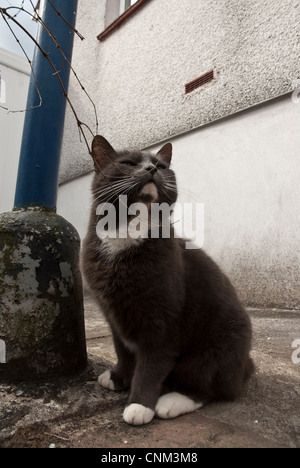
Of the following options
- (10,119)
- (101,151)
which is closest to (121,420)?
(101,151)

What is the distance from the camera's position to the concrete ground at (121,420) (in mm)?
950

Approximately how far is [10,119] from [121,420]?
3.17m

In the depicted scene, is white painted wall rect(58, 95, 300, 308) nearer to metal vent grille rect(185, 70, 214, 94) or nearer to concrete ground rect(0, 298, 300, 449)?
metal vent grille rect(185, 70, 214, 94)

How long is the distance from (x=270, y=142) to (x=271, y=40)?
3.56 ft

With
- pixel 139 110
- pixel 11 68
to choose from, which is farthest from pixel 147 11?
pixel 11 68

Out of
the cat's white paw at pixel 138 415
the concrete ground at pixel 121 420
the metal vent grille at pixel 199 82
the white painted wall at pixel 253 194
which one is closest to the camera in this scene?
the concrete ground at pixel 121 420

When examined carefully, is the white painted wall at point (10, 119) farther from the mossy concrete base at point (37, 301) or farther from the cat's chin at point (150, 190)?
the cat's chin at point (150, 190)

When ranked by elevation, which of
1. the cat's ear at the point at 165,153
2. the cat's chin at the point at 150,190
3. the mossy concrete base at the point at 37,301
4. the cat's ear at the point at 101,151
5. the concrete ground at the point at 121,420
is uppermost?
the cat's ear at the point at 165,153

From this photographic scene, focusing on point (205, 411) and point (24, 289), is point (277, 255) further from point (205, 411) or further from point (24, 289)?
point (24, 289)

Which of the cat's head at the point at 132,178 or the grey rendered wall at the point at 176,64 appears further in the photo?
the grey rendered wall at the point at 176,64

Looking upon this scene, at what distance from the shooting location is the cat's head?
1388mm

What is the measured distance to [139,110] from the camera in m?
4.77

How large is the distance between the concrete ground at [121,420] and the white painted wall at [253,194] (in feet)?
5.87

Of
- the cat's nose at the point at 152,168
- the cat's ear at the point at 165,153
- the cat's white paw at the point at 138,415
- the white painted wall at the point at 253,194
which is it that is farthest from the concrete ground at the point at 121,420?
the white painted wall at the point at 253,194
